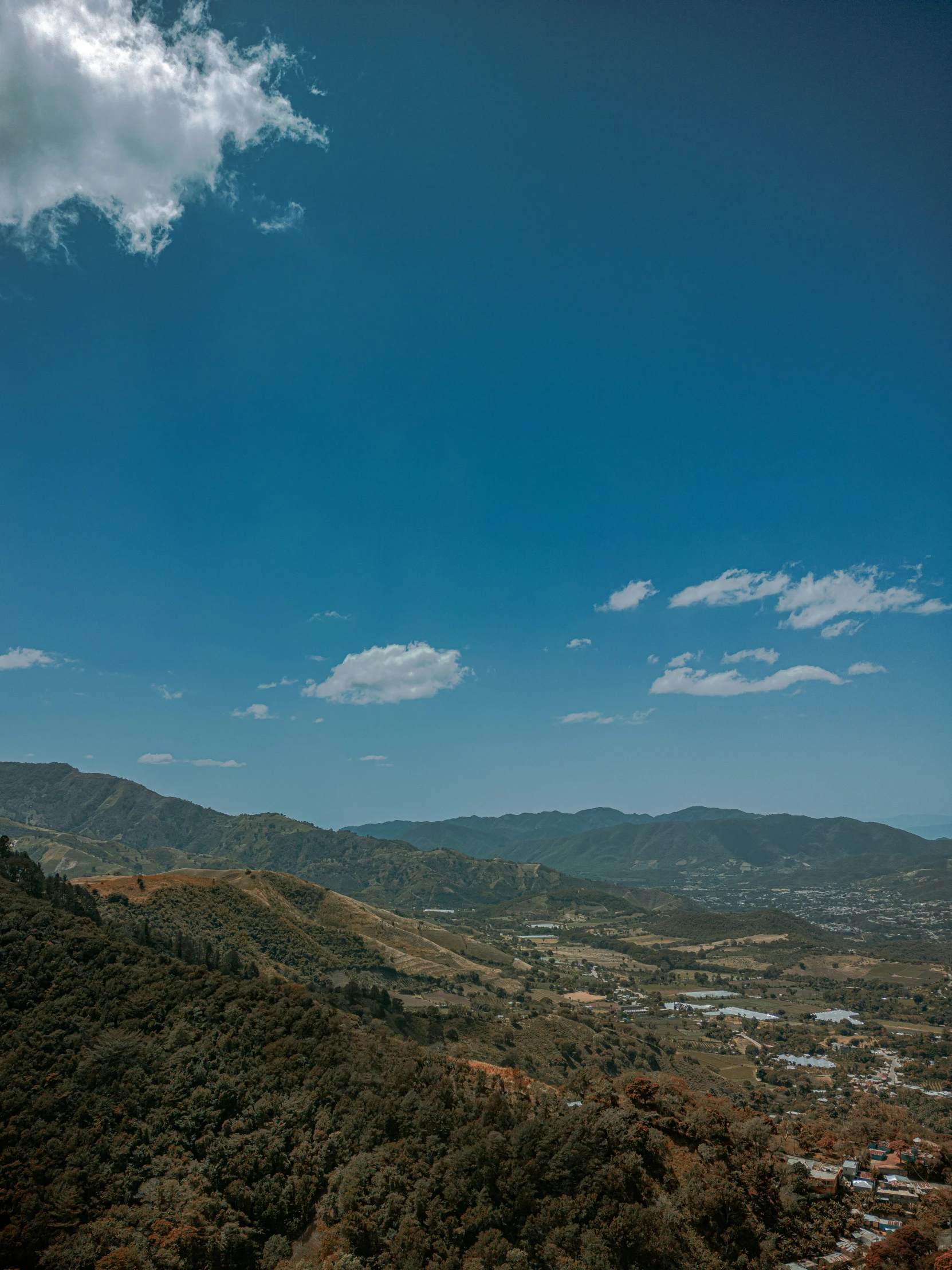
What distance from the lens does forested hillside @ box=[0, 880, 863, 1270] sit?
113 ft

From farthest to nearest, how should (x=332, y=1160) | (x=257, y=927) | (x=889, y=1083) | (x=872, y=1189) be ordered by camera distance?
1. (x=257, y=927)
2. (x=889, y=1083)
3. (x=332, y=1160)
4. (x=872, y=1189)

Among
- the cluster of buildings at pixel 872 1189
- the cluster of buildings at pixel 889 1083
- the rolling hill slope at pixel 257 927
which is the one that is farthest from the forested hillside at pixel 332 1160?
the cluster of buildings at pixel 889 1083

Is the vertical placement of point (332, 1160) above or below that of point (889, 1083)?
above

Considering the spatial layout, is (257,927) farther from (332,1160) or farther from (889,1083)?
(889,1083)

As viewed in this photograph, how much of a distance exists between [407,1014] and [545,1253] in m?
82.2

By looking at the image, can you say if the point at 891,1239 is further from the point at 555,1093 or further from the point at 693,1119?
the point at 555,1093

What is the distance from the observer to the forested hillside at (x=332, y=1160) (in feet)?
113

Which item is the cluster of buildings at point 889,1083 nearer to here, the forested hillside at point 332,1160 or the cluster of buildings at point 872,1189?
the cluster of buildings at point 872,1189

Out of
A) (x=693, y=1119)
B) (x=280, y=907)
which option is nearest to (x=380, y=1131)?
(x=693, y=1119)

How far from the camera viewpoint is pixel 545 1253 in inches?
1296

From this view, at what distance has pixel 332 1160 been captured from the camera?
139ft

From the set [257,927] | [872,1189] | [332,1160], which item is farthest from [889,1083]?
[257,927]

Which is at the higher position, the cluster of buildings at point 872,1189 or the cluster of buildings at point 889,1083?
the cluster of buildings at point 872,1189

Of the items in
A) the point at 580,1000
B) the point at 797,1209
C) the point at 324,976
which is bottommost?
the point at 580,1000
